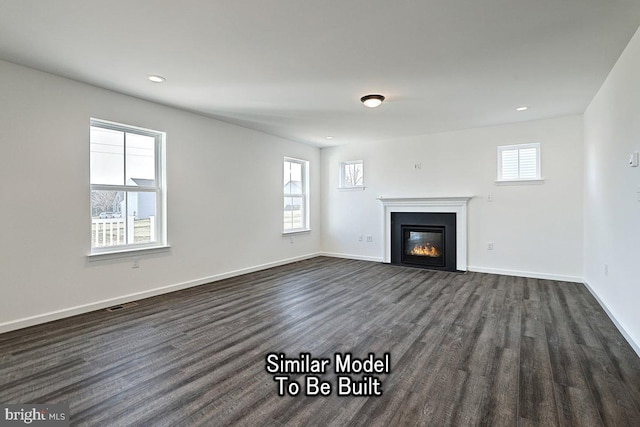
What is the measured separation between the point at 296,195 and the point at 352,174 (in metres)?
1.36

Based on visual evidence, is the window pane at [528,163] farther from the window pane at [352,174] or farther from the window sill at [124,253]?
the window sill at [124,253]

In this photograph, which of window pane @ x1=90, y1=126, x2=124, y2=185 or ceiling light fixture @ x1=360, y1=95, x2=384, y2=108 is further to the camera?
ceiling light fixture @ x1=360, y1=95, x2=384, y2=108

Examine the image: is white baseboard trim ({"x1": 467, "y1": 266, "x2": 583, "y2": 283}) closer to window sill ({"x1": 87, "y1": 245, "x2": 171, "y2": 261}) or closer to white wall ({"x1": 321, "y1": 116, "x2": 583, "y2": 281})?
white wall ({"x1": 321, "y1": 116, "x2": 583, "y2": 281})

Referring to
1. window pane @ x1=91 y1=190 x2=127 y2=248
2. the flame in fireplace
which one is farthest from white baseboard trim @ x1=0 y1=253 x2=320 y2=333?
the flame in fireplace

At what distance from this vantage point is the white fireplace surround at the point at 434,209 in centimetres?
568

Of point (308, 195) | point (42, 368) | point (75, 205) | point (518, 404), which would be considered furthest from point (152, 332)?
point (308, 195)

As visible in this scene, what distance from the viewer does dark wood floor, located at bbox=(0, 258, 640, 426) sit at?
6.01ft

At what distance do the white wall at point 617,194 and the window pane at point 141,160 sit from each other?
5.15m

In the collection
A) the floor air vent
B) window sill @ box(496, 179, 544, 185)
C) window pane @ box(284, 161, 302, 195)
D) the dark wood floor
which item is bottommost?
the dark wood floor

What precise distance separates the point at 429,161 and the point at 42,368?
6.02m

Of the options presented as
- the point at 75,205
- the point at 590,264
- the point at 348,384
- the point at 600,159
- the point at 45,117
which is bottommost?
the point at 348,384

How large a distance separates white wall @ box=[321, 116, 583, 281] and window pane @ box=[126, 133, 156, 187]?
4.01 metres

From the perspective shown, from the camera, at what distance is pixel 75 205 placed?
3445 millimetres

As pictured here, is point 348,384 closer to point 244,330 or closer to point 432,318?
point 244,330
